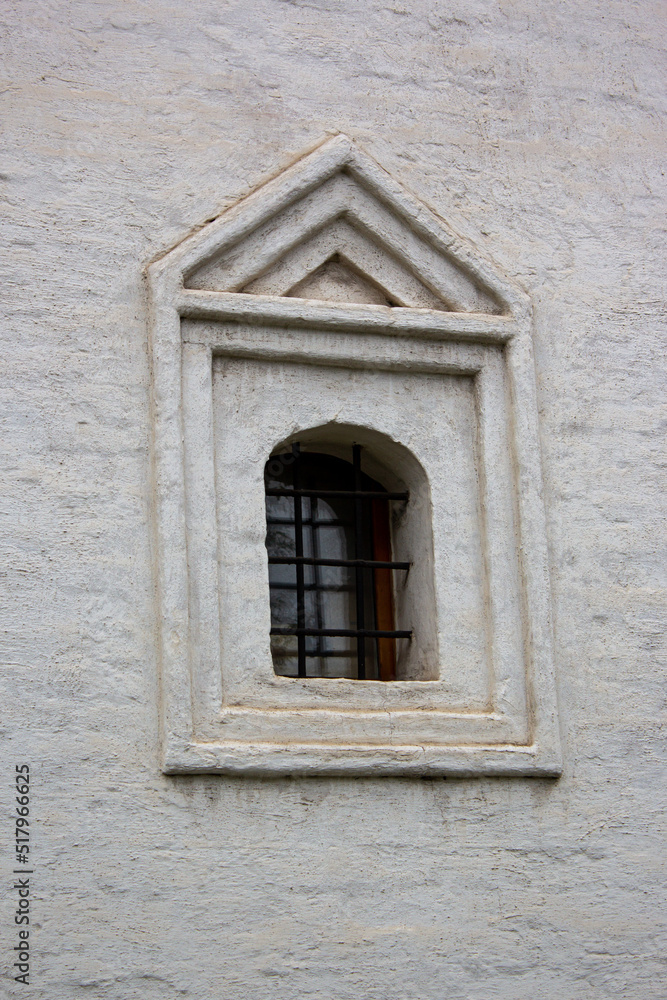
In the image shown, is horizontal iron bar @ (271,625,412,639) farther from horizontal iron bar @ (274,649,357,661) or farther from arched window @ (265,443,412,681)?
horizontal iron bar @ (274,649,357,661)

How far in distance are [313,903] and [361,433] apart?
4.94 feet

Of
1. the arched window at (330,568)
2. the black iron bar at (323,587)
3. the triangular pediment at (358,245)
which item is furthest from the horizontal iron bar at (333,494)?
the triangular pediment at (358,245)

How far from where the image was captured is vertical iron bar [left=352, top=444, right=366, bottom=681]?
4.55 m

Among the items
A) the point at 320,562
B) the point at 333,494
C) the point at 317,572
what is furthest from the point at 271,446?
the point at 317,572

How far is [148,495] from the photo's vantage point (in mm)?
4297

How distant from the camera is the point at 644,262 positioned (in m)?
5.06

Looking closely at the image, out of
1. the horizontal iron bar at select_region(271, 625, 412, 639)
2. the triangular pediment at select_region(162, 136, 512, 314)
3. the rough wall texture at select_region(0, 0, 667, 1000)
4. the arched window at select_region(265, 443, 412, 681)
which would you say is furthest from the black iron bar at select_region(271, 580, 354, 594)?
the triangular pediment at select_region(162, 136, 512, 314)

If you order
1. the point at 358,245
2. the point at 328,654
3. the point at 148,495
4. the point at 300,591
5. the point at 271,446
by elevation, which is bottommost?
the point at 328,654

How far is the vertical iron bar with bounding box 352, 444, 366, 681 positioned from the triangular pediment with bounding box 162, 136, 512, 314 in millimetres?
528

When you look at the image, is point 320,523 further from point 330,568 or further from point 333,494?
point 333,494

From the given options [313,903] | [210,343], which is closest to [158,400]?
[210,343]

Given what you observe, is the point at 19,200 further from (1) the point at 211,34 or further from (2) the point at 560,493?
(2) the point at 560,493

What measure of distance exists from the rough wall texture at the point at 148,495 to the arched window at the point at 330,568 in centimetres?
55

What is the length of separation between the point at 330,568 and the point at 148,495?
2.67ft
